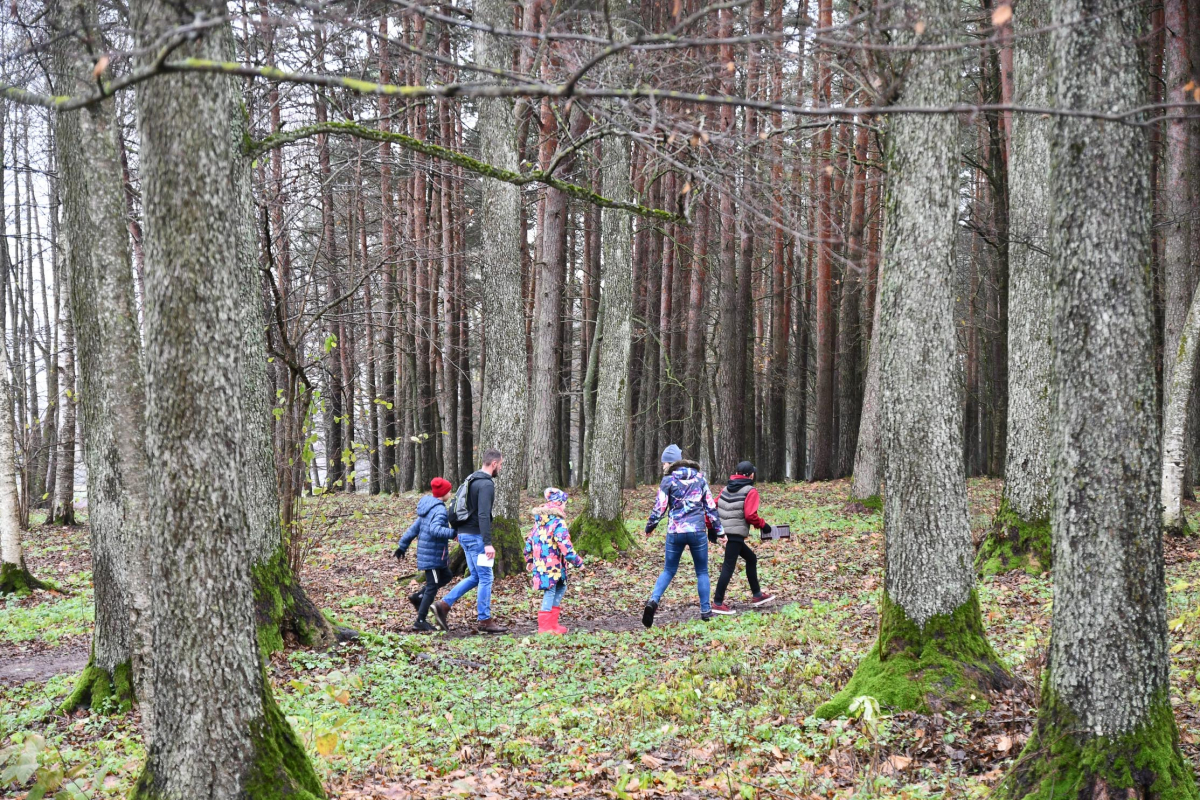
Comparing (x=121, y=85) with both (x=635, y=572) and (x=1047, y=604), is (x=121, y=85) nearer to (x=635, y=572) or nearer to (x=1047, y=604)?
(x=1047, y=604)

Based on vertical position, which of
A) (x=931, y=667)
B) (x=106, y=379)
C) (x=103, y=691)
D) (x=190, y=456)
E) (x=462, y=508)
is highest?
(x=106, y=379)

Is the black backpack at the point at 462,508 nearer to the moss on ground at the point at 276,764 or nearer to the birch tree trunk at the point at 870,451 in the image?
the moss on ground at the point at 276,764

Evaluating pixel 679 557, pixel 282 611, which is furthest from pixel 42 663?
pixel 679 557

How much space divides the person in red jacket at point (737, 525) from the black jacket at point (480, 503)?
260cm

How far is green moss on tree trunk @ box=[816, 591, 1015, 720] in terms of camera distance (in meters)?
5.34

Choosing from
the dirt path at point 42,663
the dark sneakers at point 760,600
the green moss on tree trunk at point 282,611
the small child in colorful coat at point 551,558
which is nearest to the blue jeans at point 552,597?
the small child in colorful coat at point 551,558

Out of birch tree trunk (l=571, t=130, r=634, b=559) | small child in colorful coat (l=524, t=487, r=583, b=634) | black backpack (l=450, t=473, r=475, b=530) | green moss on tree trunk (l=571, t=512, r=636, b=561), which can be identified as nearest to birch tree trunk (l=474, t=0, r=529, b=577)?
green moss on tree trunk (l=571, t=512, r=636, b=561)

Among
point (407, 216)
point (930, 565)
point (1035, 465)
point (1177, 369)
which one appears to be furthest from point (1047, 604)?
point (407, 216)

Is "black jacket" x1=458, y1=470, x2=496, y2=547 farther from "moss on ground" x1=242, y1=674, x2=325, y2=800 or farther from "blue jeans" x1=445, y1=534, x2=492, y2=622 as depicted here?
"moss on ground" x1=242, y1=674, x2=325, y2=800

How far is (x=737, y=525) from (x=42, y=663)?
7.43m

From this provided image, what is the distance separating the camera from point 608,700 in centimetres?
673

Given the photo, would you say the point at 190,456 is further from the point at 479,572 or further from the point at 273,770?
the point at 479,572

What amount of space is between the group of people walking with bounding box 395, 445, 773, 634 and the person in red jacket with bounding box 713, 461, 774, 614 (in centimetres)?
1

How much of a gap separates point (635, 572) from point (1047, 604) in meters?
5.56
